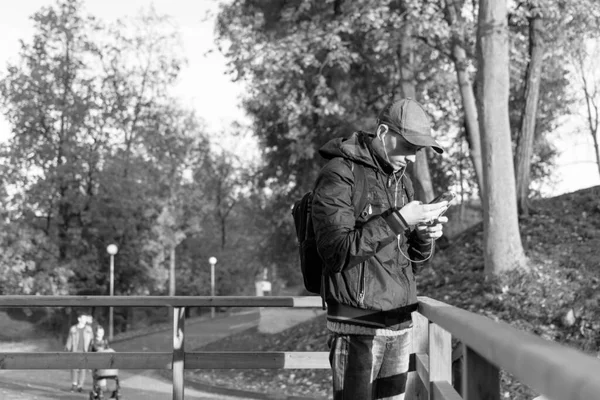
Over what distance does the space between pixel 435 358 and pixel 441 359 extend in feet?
A: 0.11

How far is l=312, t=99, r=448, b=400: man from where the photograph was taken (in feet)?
11.3

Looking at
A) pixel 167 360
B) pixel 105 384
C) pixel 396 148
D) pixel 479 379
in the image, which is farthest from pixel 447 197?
pixel 105 384

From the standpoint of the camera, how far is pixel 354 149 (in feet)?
12.0

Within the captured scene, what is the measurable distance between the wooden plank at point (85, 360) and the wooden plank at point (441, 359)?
2.41 metres

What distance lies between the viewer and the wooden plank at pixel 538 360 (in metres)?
1.38

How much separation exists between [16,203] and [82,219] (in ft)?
9.44

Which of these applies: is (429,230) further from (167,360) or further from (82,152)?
(82,152)

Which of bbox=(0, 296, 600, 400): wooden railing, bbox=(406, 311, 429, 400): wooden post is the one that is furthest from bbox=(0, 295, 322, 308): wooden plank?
bbox=(406, 311, 429, 400): wooden post

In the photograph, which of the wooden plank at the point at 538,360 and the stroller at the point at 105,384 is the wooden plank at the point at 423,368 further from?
the stroller at the point at 105,384

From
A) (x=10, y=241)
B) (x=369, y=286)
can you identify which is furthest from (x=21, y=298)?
(x=10, y=241)

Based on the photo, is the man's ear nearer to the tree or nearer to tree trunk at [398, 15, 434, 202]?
tree trunk at [398, 15, 434, 202]

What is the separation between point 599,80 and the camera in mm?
35344

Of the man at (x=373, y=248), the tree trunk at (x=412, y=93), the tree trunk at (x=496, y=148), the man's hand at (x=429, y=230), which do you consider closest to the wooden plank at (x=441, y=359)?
the man at (x=373, y=248)

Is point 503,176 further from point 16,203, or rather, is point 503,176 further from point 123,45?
point 123,45
